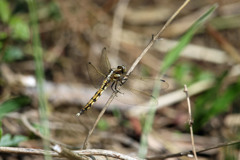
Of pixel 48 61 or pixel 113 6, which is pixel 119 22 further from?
pixel 48 61

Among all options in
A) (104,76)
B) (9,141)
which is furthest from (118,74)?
(9,141)

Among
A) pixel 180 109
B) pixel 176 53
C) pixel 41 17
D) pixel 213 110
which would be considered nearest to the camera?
pixel 176 53

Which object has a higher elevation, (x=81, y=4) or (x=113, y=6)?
(x=113, y=6)

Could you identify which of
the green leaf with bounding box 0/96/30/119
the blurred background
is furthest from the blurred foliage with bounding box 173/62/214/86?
the green leaf with bounding box 0/96/30/119

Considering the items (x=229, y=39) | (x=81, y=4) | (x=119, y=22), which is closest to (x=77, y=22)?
(x=81, y=4)

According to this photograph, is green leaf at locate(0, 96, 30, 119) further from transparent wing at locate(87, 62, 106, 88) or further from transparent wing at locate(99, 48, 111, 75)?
transparent wing at locate(99, 48, 111, 75)

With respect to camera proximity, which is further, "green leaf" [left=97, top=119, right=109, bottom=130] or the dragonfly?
"green leaf" [left=97, top=119, right=109, bottom=130]

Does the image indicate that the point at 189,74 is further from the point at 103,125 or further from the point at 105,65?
the point at 105,65
